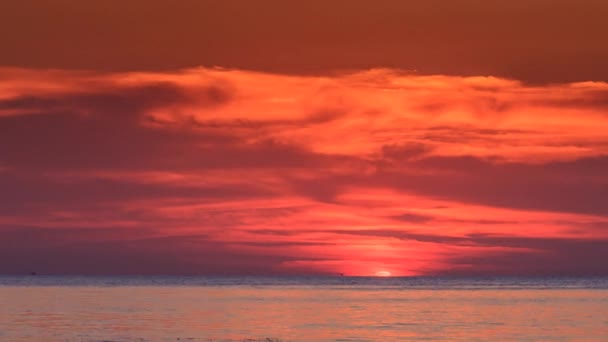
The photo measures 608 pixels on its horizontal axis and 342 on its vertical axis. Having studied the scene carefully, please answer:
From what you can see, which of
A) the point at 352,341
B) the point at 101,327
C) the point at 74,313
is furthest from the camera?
the point at 74,313

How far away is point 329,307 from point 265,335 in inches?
1195

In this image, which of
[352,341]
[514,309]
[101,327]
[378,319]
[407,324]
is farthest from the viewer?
[514,309]

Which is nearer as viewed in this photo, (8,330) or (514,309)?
(8,330)

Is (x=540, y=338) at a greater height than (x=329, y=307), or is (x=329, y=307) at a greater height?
(x=329, y=307)

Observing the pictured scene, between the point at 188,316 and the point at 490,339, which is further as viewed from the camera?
the point at 188,316

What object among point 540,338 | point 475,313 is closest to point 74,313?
point 475,313

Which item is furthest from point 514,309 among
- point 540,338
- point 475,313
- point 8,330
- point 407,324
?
point 8,330

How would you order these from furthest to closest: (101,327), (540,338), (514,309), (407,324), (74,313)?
(514,309) → (74,313) → (407,324) → (101,327) → (540,338)

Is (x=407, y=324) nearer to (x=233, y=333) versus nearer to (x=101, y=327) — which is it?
(x=233, y=333)

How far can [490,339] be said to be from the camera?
5222 cm

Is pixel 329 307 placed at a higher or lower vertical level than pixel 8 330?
higher

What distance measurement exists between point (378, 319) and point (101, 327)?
17749mm

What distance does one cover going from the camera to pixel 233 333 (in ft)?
181

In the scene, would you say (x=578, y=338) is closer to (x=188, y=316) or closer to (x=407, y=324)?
(x=407, y=324)
